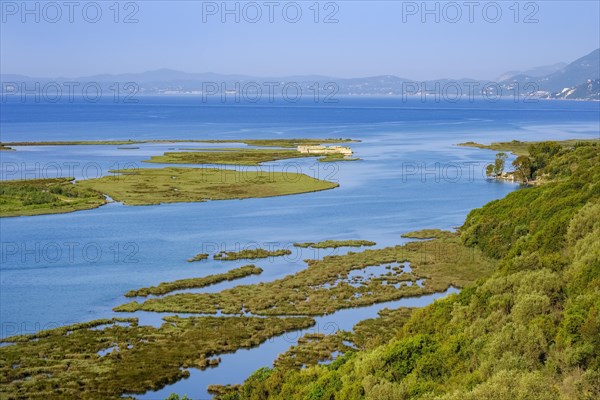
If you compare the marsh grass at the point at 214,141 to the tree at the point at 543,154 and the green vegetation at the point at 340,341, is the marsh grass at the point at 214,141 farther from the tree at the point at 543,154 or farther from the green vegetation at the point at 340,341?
the green vegetation at the point at 340,341

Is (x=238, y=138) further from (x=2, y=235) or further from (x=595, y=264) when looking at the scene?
(x=595, y=264)

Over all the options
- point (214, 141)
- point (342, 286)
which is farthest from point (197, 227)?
point (214, 141)

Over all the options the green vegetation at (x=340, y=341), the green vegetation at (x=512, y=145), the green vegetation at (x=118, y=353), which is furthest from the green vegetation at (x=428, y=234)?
the green vegetation at (x=512, y=145)

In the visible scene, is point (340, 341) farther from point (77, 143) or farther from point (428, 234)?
point (77, 143)

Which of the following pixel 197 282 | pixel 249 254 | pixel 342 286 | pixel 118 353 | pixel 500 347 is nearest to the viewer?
pixel 500 347

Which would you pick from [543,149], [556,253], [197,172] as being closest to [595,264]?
[556,253]

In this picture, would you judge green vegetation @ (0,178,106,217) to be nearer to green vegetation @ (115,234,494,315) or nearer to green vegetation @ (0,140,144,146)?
A: green vegetation @ (115,234,494,315)
